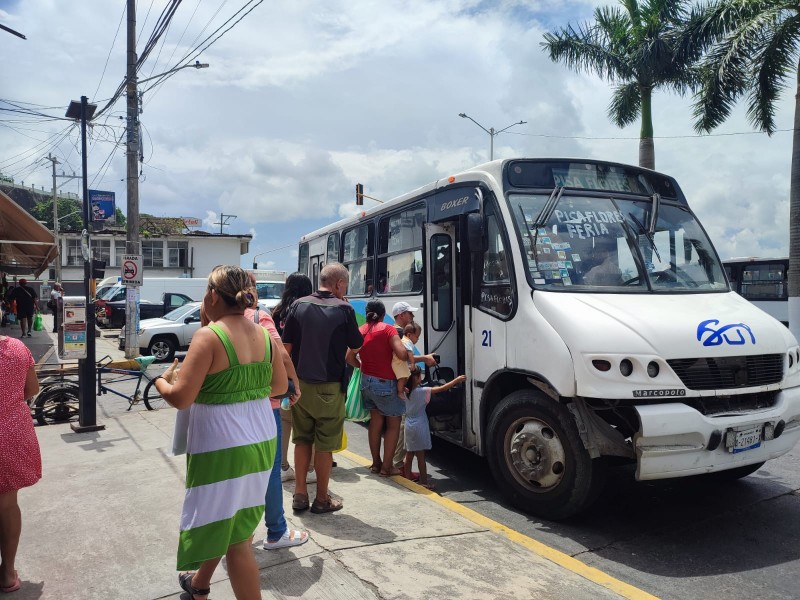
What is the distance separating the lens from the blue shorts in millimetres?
5523

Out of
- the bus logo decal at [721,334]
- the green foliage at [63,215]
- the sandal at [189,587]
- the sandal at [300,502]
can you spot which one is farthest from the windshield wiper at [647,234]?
the green foliage at [63,215]

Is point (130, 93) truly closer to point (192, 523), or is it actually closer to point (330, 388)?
point (330, 388)

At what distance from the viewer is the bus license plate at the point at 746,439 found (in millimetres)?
4332

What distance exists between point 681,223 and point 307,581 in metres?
4.53

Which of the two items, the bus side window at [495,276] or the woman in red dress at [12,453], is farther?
the bus side window at [495,276]

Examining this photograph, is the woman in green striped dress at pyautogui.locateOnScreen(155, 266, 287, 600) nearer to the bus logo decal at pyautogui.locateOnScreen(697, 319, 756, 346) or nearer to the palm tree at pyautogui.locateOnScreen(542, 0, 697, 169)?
the bus logo decal at pyautogui.locateOnScreen(697, 319, 756, 346)

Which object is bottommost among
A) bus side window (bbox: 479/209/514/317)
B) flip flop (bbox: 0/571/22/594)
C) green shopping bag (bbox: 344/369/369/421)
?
flip flop (bbox: 0/571/22/594)

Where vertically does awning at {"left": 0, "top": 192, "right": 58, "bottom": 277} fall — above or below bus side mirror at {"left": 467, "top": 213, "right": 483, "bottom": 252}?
above

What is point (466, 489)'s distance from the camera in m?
5.72

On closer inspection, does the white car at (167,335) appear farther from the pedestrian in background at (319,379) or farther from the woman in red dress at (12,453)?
the woman in red dress at (12,453)

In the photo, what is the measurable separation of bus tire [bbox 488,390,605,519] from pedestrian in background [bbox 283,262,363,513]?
4.48 feet

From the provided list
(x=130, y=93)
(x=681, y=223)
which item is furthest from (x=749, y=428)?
(x=130, y=93)

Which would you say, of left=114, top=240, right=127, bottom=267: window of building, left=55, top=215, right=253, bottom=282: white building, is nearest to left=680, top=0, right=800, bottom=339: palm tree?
left=55, top=215, right=253, bottom=282: white building

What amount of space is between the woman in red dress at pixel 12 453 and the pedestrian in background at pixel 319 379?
1.68 m
